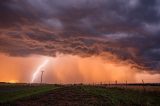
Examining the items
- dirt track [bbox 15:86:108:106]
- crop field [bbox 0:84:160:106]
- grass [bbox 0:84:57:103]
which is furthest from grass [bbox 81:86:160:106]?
grass [bbox 0:84:57:103]

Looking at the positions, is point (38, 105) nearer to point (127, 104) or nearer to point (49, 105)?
point (49, 105)

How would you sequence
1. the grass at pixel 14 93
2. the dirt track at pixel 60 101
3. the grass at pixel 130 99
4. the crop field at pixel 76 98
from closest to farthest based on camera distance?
the dirt track at pixel 60 101 < the crop field at pixel 76 98 < the grass at pixel 14 93 < the grass at pixel 130 99

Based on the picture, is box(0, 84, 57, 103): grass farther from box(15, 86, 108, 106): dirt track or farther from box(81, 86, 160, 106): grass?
box(81, 86, 160, 106): grass

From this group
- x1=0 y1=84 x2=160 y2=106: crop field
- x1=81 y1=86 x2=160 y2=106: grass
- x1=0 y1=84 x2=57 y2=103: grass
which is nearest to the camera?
x1=0 y1=84 x2=160 y2=106: crop field

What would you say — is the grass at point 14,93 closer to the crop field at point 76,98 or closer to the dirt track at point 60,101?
the crop field at point 76,98

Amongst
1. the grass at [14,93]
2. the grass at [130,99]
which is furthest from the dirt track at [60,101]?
the grass at [14,93]

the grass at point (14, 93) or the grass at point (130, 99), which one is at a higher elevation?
the grass at point (14, 93)

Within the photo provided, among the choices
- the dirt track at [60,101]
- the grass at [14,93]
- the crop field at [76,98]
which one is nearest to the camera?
the dirt track at [60,101]

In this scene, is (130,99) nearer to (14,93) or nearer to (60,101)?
(60,101)

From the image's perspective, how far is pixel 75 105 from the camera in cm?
3359

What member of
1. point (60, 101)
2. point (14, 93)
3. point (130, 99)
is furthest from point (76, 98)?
point (14, 93)

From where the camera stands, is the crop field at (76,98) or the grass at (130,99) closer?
the crop field at (76,98)

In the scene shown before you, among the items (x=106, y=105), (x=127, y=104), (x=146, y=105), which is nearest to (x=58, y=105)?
(x=106, y=105)

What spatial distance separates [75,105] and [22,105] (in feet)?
25.5
